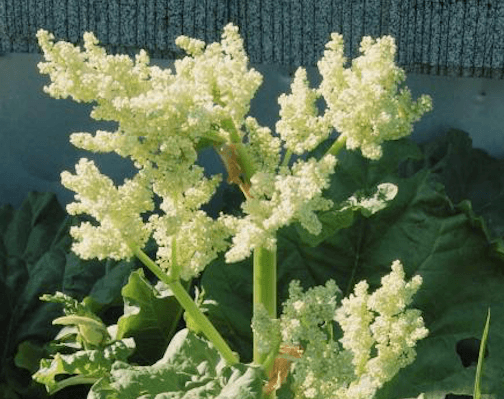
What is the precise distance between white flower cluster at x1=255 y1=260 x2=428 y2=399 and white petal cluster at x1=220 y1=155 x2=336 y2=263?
0.10m

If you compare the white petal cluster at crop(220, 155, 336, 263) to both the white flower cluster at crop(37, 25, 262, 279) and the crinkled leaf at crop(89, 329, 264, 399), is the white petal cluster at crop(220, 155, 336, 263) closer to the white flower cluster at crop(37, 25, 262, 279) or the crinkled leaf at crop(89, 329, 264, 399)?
the white flower cluster at crop(37, 25, 262, 279)

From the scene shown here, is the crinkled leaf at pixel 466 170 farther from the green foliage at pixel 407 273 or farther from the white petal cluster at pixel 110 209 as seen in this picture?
the white petal cluster at pixel 110 209

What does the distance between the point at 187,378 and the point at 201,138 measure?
351 mm

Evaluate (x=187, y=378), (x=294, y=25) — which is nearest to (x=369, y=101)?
(x=187, y=378)

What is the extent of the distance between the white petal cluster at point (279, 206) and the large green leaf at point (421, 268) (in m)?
0.61

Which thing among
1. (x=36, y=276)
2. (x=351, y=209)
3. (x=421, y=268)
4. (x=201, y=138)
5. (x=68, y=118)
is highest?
(x=201, y=138)

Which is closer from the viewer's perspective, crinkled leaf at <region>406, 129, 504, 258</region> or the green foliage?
the green foliage

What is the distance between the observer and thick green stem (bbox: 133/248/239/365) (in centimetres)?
117

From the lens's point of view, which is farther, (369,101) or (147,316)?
(147,316)

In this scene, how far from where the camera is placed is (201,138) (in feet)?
3.74

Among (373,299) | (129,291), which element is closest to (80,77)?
(373,299)

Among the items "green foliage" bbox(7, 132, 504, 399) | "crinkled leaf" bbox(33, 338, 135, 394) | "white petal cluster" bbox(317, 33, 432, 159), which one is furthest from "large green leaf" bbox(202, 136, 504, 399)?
"white petal cluster" bbox(317, 33, 432, 159)

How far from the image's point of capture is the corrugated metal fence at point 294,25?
196cm

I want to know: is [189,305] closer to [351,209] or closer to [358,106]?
[351,209]
